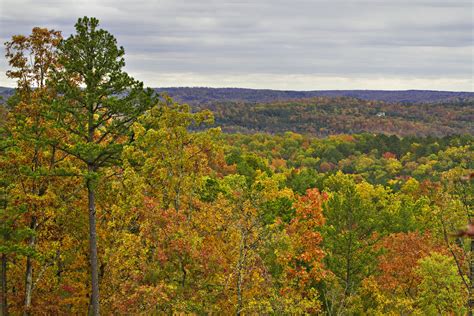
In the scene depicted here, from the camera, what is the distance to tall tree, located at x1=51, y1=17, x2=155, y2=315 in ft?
A: 72.6

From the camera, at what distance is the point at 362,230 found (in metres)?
31.0

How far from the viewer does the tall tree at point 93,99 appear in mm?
22125

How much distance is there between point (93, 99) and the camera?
73.3 feet

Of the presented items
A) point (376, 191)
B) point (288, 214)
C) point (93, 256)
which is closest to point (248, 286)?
point (93, 256)

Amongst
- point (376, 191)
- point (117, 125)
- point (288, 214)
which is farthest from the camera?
point (376, 191)

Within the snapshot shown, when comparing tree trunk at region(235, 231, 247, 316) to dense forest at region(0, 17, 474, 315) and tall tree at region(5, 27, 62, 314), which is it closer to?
dense forest at region(0, 17, 474, 315)

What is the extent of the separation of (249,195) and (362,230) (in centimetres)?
1211

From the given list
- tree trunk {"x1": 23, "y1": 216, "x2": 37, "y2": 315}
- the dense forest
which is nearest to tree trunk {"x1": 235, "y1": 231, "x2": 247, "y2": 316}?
the dense forest

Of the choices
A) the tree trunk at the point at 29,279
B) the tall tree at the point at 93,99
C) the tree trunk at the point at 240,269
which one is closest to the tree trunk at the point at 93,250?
the tall tree at the point at 93,99

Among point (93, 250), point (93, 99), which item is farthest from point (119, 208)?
point (93, 99)

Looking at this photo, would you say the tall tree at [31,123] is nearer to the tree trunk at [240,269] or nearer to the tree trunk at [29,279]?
the tree trunk at [29,279]

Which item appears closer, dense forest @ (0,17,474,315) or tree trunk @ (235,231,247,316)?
tree trunk @ (235,231,247,316)

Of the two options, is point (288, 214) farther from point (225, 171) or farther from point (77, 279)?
point (225, 171)

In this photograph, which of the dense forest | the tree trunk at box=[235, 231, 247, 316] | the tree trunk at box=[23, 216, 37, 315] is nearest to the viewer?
the tree trunk at box=[235, 231, 247, 316]
